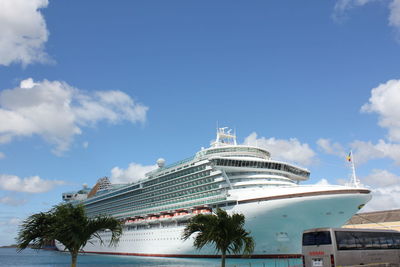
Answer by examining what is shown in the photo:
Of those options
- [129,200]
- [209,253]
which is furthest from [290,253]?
[129,200]

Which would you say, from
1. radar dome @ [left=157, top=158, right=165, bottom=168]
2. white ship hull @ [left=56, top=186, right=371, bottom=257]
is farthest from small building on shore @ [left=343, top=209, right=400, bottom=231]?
white ship hull @ [left=56, top=186, right=371, bottom=257]

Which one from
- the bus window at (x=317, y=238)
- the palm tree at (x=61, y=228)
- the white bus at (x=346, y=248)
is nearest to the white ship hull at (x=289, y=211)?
the white bus at (x=346, y=248)

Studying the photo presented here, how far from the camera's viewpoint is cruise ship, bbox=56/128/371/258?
114ft

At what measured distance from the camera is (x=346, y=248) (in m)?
19.0

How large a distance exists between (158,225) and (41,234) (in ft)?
121

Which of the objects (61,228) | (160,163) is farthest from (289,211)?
(160,163)

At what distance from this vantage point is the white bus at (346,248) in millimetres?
18609

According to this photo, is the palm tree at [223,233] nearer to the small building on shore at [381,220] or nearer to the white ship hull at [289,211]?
the white ship hull at [289,211]

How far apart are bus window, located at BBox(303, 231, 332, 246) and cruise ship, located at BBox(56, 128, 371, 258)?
14147 mm

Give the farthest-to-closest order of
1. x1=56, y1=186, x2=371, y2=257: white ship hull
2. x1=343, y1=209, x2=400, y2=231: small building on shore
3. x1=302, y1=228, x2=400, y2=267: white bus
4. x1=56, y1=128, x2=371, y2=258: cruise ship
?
x1=343, y1=209, x2=400, y2=231: small building on shore → x1=56, y1=128, x2=371, y2=258: cruise ship → x1=56, y1=186, x2=371, y2=257: white ship hull → x1=302, y1=228, x2=400, y2=267: white bus

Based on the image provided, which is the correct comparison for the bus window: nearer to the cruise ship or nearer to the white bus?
the white bus

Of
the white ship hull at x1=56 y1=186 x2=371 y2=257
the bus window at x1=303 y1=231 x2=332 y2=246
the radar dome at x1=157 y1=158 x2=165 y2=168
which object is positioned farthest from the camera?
the radar dome at x1=157 y1=158 x2=165 y2=168

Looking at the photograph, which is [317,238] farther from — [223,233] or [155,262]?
[155,262]

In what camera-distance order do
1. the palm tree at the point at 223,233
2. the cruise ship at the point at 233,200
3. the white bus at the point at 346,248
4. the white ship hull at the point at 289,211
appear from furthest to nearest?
1. the cruise ship at the point at 233,200
2. the white ship hull at the point at 289,211
3. the palm tree at the point at 223,233
4. the white bus at the point at 346,248
